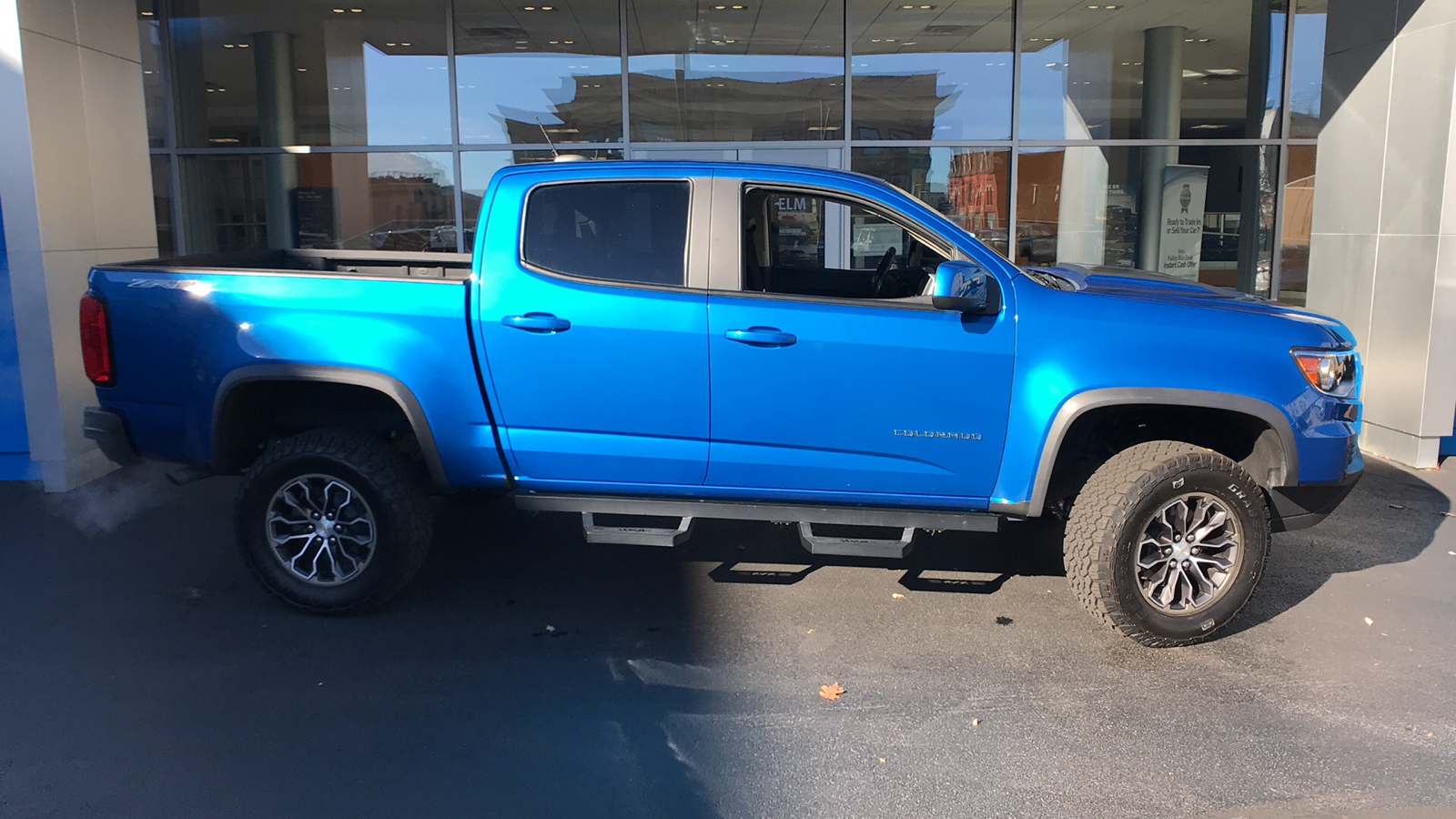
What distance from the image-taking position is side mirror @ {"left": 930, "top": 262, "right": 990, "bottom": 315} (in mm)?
4320

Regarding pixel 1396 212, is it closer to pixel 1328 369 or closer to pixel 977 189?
pixel 1328 369

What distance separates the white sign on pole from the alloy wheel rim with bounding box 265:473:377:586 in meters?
9.78

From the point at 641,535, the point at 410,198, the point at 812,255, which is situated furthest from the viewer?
the point at 410,198

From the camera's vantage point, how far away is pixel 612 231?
4.79m

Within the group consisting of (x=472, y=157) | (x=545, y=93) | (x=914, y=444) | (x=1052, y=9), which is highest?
(x=1052, y=9)

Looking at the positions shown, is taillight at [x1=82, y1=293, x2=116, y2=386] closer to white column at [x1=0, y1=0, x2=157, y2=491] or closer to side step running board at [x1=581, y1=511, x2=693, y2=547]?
side step running board at [x1=581, y1=511, x2=693, y2=547]

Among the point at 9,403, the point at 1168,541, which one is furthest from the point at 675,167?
the point at 9,403

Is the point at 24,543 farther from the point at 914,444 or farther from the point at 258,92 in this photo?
the point at 258,92

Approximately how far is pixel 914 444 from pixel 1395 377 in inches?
215

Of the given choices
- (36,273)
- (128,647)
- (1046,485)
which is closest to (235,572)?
(128,647)

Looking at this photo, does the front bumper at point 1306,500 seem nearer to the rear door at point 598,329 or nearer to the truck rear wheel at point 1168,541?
the truck rear wheel at point 1168,541

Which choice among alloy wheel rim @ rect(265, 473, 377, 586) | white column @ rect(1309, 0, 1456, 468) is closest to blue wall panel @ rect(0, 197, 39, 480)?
alloy wheel rim @ rect(265, 473, 377, 586)

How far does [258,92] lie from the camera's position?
12.1m

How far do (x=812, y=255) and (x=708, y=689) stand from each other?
2427 millimetres
